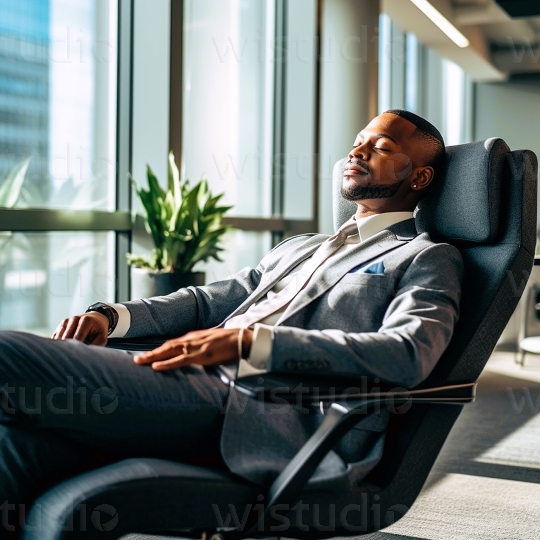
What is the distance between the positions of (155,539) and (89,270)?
1.94 meters

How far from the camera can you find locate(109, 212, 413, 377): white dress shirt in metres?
1.24

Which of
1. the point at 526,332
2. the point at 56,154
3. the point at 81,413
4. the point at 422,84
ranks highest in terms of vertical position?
the point at 422,84

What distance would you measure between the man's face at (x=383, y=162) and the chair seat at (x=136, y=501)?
0.81 meters

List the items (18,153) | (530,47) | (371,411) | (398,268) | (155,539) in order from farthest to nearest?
(530,47)
(18,153)
(155,539)
(398,268)
(371,411)

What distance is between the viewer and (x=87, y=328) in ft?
5.04

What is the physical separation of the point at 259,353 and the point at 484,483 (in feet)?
4.97

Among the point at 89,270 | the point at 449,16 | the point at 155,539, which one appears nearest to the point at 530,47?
the point at 449,16

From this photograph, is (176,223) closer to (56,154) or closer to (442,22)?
(56,154)

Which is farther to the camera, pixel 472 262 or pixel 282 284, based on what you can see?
pixel 282 284

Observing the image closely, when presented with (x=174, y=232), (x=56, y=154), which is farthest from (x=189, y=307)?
(x=56, y=154)

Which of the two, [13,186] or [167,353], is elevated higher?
[13,186]

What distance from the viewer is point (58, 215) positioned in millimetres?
3322

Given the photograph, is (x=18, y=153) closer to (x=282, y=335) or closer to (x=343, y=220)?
(x=343, y=220)

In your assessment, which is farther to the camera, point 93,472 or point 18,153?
point 18,153
